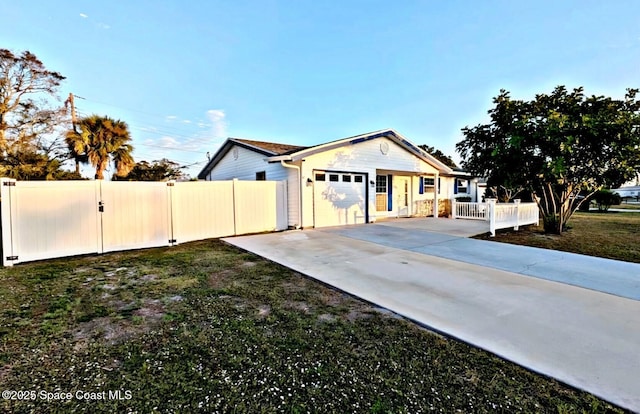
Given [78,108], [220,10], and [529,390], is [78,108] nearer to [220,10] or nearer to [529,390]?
[220,10]

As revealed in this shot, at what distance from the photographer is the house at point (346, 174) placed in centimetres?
1117

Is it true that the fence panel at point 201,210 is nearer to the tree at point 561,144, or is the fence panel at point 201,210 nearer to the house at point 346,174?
the house at point 346,174

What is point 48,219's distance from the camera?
6.59 m

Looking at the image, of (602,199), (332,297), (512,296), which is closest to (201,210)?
(332,297)

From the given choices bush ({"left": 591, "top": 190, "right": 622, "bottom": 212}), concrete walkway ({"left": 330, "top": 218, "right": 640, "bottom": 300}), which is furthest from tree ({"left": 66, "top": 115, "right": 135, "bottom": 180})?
bush ({"left": 591, "top": 190, "right": 622, "bottom": 212})

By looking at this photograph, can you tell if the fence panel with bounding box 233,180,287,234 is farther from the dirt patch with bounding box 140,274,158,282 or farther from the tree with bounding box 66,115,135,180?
the tree with bounding box 66,115,135,180

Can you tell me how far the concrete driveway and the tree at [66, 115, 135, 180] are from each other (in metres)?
12.2

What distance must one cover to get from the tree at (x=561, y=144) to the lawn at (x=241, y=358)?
8.06 metres

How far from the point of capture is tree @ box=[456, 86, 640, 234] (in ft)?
26.2

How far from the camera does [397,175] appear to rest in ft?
50.6

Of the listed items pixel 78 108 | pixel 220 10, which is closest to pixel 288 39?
pixel 220 10

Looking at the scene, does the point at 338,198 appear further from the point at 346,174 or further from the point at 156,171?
the point at 156,171

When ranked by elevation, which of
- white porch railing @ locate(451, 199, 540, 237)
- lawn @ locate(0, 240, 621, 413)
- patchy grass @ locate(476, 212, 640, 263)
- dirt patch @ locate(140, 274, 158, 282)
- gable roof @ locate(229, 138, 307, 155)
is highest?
gable roof @ locate(229, 138, 307, 155)

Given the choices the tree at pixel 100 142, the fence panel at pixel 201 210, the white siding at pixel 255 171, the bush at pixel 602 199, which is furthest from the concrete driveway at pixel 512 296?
the bush at pixel 602 199
